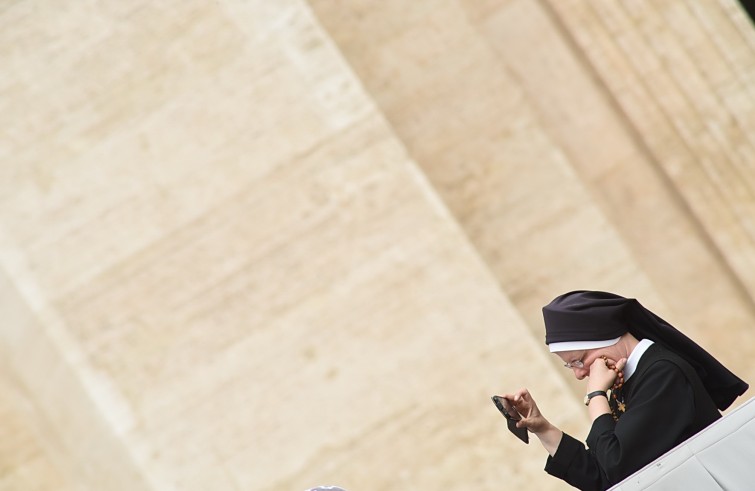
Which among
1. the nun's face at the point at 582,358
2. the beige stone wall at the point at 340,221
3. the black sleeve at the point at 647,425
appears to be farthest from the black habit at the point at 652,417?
the beige stone wall at the point at 340,221

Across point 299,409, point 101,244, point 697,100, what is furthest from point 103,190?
point 697,100

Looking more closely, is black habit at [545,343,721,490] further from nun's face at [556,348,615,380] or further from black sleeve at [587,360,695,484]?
nun's face at [556,348,615,380]

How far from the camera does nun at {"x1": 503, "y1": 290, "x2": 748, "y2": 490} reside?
2.65 meters

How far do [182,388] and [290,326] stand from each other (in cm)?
60

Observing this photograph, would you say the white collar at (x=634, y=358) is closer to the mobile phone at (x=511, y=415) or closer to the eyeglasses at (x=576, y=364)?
the eyeglasses at (x=576, y=364)

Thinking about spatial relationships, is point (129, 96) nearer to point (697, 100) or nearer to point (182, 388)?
point (182, 388)

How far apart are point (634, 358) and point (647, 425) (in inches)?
8.4

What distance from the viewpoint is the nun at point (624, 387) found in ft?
8.70

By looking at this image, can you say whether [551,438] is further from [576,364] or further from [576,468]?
[576,364]

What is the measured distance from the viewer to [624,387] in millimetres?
2822

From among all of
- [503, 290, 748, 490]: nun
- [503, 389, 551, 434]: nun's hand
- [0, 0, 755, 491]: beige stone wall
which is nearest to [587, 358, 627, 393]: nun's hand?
[503, 290, 748, 490]: nun

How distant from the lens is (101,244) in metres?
5.43

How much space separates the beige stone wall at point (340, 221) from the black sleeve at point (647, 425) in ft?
8.09

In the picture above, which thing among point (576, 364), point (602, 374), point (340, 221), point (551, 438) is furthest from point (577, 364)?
point (340, 221)
